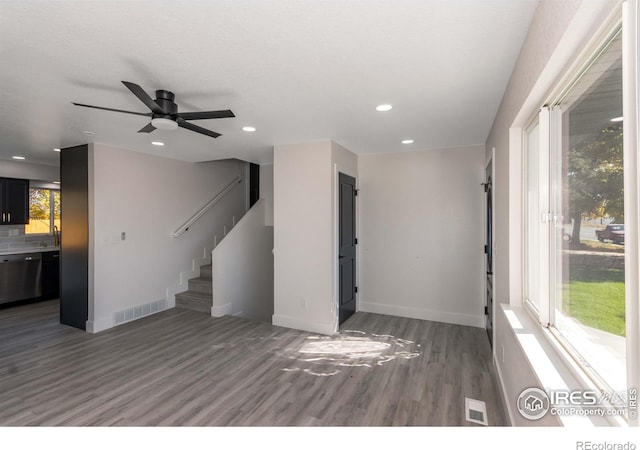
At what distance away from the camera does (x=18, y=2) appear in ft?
4.56

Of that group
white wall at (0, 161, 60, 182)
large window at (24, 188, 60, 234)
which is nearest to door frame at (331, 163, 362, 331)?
white wall at (0, 161, 60, 182)

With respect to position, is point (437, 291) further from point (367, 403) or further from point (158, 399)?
point (158, 399)

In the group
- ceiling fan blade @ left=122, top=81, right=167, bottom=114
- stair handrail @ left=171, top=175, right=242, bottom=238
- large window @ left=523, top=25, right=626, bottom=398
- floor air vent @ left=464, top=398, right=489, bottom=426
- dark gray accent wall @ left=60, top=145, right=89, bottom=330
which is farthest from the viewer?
stair handrail @ left=171, top=175, right=242, bottom=238

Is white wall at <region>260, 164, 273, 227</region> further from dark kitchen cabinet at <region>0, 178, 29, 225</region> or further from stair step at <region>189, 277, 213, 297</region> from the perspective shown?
dark kitchen cabinet at <region>0, 178, 29, 225</region>

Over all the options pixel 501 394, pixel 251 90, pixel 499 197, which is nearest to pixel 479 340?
pixel 501 394

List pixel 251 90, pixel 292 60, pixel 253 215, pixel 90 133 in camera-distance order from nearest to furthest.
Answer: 1. pixel 292 60
2. pixel 251 90
3. pixel 90 133
4. pixel 253 215

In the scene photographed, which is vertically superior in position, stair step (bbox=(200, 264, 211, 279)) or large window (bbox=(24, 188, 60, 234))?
large window (bbox=(24, 188, 60, 234))

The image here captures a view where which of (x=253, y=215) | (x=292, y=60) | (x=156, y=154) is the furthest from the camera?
(x=253, y=215)

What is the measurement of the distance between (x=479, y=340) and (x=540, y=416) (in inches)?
94.0

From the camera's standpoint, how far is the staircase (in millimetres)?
4797

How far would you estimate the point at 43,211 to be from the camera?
5.78 meters

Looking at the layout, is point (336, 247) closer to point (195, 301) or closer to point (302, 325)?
point (302, 325)

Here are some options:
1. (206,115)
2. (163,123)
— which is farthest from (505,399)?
(163,123)

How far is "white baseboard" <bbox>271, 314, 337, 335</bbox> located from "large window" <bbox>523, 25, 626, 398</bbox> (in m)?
2.39
